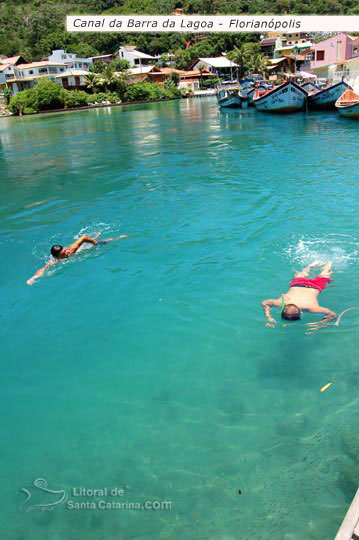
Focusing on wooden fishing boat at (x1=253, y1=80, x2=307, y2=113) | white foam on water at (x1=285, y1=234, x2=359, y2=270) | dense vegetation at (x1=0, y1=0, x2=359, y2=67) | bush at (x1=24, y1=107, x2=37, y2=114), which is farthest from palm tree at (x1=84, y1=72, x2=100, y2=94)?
white foam on water at (x1=285, y1=234, x2=359, y2=270)

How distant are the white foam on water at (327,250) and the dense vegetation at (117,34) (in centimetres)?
9673

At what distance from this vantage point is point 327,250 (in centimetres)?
798

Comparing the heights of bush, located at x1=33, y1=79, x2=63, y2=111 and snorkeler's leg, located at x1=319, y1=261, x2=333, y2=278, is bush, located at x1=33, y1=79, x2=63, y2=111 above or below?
above

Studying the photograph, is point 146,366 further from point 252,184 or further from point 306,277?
point 252,184

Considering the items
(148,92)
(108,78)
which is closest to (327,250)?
(148,92)

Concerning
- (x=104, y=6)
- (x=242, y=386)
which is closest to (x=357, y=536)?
(x=242, y=386)

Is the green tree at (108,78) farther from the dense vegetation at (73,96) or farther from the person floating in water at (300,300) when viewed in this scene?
the person floating in water at (300,300)

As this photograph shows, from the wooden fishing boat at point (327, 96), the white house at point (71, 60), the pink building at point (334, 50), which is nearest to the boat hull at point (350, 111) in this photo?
the wooden fishing boat at point (327, 96)

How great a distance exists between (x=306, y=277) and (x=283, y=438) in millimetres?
3377

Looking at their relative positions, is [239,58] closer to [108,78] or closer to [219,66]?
[219,66]

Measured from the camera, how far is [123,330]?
21.1 ft

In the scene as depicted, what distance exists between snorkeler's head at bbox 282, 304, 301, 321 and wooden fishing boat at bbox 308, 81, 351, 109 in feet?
104

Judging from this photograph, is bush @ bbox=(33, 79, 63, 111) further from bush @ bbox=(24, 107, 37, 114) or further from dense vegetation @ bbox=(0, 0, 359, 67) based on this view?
dense vegetation @ bbox=(0, 0, 359, 67)

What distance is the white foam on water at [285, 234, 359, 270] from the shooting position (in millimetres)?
7613
